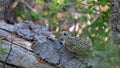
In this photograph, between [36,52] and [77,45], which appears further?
[36,52]

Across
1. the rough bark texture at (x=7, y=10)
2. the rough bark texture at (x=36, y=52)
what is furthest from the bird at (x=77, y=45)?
the rough bark texture at (x=7, y=10)

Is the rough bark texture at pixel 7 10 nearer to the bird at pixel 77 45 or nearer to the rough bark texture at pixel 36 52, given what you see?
the rough bark texture at pixel 36 52

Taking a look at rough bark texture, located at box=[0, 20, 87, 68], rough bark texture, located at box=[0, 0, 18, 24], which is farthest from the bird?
rough bark texture, located at box=[0, 0, 18, 24]

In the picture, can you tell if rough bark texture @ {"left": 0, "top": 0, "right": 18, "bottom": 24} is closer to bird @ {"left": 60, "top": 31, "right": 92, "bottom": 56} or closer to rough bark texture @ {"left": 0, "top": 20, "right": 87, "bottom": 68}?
rough bark texture @ {"left": 0, "top": 20, "right": 87, "bottom": 68}

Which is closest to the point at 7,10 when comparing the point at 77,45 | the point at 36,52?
the point at 36,52

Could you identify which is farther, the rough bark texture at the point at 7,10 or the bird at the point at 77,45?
the rough bark texture at the point at 7,10

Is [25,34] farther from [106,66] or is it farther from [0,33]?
[106,66]

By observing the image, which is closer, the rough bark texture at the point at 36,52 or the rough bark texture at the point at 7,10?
the rough bark texture at the point at 36,52

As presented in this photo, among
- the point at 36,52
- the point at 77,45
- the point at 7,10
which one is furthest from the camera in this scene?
the point at 7,10

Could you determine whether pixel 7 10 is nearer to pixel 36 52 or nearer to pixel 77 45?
pixel 36 52

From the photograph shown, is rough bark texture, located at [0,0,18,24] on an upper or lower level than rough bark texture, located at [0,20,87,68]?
upper

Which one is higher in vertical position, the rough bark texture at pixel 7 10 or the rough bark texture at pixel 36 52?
the rough bark texture at pixel 7 10

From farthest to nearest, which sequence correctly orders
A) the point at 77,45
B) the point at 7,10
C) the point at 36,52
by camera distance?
the point at 7,10 → the point at 36,52 → the point at 77,45
